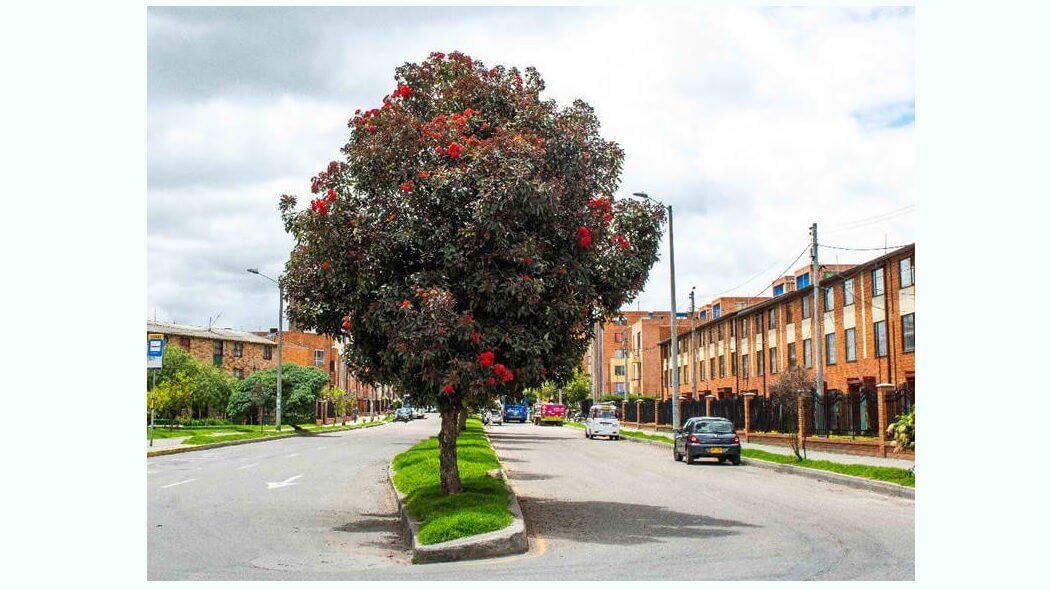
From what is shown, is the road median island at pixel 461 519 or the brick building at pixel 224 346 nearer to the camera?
the road median island at pixel 461 519

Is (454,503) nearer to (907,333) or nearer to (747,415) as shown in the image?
(747,415)

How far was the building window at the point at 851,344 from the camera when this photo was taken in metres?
45.8

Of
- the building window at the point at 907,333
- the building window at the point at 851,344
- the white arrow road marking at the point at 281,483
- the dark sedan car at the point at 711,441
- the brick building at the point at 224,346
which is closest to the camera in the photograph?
the white arrow road marking at the point at 281,483

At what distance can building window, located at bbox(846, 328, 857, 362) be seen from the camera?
45844 millimetres

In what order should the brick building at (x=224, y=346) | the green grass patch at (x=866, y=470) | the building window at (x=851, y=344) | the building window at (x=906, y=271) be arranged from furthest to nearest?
the brick building at (x=224, y=346) < the building window at (x=851, y=344) < the building window at (x=906, y=271) < the green grass patch at (x=866, y=470)

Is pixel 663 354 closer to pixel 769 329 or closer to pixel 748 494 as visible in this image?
pixel 769 329

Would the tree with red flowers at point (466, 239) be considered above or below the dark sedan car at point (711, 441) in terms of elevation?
above

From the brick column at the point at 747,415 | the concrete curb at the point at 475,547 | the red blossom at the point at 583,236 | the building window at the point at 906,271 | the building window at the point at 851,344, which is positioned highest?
the building window at the point at 906,271

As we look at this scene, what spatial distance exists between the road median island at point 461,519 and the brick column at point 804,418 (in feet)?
59.6

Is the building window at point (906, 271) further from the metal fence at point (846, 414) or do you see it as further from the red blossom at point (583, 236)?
the red blossom at point (583, 236)

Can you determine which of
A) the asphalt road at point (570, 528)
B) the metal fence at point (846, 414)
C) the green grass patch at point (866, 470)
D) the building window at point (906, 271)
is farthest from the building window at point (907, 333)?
the asphalt road at point (570, 528)

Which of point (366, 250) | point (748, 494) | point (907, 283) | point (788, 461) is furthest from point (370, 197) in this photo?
point (907, 283)

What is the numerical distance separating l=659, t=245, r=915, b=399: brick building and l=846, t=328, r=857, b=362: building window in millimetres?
48

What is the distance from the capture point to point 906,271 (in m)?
40.0
